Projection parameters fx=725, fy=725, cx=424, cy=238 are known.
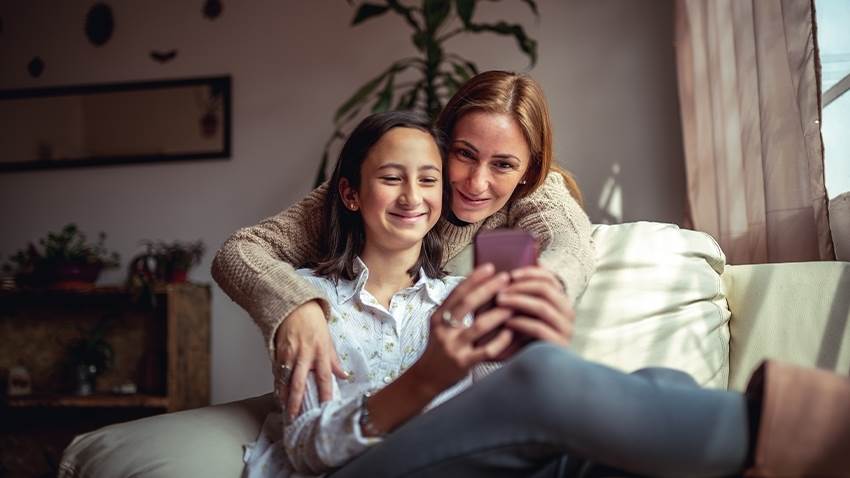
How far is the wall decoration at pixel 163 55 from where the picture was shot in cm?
330

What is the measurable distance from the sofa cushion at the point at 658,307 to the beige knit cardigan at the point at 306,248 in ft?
0.46

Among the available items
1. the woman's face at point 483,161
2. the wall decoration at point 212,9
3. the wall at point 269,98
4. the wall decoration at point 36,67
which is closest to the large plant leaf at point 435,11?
the wall at point 269,98

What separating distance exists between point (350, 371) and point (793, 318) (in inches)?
32.3

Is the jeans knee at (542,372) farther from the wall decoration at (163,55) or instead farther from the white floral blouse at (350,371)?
the wall decoration at (163,55)

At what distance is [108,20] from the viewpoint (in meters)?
3.39

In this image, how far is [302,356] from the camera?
1.10 m

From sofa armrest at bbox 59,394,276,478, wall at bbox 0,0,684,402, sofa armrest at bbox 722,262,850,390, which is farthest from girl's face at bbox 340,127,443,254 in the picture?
wall at bbox 0,0,684,402

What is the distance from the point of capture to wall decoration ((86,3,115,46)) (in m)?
3.39

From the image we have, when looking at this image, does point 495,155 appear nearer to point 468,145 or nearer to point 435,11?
point 468,145

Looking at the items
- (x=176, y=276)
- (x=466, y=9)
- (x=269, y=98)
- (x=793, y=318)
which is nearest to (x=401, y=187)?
(x=793, y=318)

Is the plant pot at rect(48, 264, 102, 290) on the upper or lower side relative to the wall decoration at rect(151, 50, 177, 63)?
lower

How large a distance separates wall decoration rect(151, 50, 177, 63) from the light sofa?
2268mm

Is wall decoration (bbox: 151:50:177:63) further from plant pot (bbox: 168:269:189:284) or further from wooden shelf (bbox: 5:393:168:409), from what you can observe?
wooden shelf (bbox: 5:393:168:409)

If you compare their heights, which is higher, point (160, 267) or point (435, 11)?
point (435, 11)
